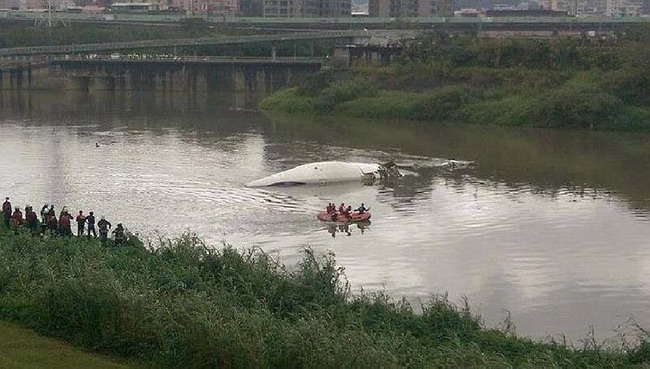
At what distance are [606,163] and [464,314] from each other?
2757 centimetres

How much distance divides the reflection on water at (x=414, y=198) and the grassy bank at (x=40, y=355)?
8.50m

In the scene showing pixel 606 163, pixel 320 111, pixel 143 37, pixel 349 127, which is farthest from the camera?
pixel 143 37

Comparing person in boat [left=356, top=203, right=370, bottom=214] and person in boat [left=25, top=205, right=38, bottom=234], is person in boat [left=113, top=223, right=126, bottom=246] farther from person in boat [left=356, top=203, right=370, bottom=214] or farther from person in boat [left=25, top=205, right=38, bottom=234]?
person in boat [left=356, top=203, right=370, bottom=214]

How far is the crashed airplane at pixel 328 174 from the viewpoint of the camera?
120ft

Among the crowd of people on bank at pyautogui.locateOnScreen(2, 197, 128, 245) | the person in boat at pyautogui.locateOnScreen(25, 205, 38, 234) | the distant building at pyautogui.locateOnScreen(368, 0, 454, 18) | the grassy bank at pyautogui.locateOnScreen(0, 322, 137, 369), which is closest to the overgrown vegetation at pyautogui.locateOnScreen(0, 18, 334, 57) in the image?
the distant building at pyautogui.locateOnScreen(368, 0, 454, 18)

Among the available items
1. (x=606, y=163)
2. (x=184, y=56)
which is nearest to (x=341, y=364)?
(x=606, y=163)

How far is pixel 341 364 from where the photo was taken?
13406mm

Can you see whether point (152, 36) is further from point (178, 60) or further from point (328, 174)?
point (328, 174)

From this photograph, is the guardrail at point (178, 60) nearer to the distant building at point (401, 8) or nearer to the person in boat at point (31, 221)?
the distant building at point (401, 8)

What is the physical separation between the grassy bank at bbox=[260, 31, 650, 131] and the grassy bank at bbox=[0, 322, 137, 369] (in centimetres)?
4566

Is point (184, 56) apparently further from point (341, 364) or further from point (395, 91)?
point (341, 364)

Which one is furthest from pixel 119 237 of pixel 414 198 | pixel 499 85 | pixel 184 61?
pixel 184 61

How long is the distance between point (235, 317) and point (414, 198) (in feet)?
64.5

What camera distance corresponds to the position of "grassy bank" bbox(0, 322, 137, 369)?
14.0 m
